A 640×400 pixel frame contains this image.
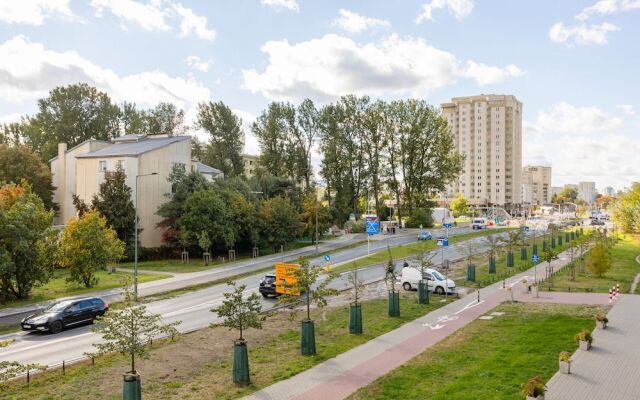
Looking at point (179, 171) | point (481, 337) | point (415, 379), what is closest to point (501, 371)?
point (415, 379)

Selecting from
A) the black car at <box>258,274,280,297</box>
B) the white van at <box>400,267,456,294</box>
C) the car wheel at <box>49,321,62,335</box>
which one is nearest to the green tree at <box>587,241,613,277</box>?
the white van at <box>400,267,456,294</box>

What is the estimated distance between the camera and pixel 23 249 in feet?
99.1

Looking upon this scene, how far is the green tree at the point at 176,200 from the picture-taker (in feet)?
175

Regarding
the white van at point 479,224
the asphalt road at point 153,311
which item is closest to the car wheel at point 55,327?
the asphalt road at point 153,311

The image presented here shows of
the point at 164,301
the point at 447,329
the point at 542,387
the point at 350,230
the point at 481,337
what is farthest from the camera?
the point at 350,230

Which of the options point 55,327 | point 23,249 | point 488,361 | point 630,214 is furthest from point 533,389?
point 630,214

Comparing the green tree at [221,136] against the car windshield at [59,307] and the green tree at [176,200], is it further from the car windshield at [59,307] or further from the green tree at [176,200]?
the car windshield at [59,307]

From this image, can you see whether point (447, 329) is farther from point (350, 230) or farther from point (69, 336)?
point (350, 230)

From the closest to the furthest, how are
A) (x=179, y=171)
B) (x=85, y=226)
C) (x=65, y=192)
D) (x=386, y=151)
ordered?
(x=85, y=226)
(x=179, y=171)
(x=65, y=192)
(x=386, y=151)

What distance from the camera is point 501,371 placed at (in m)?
16.0

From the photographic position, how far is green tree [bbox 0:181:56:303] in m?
29.8

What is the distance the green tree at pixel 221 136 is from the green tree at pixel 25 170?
88.0ft

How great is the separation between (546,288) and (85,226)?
31056mm

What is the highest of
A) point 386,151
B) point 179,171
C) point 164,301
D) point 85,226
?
point 386,151
